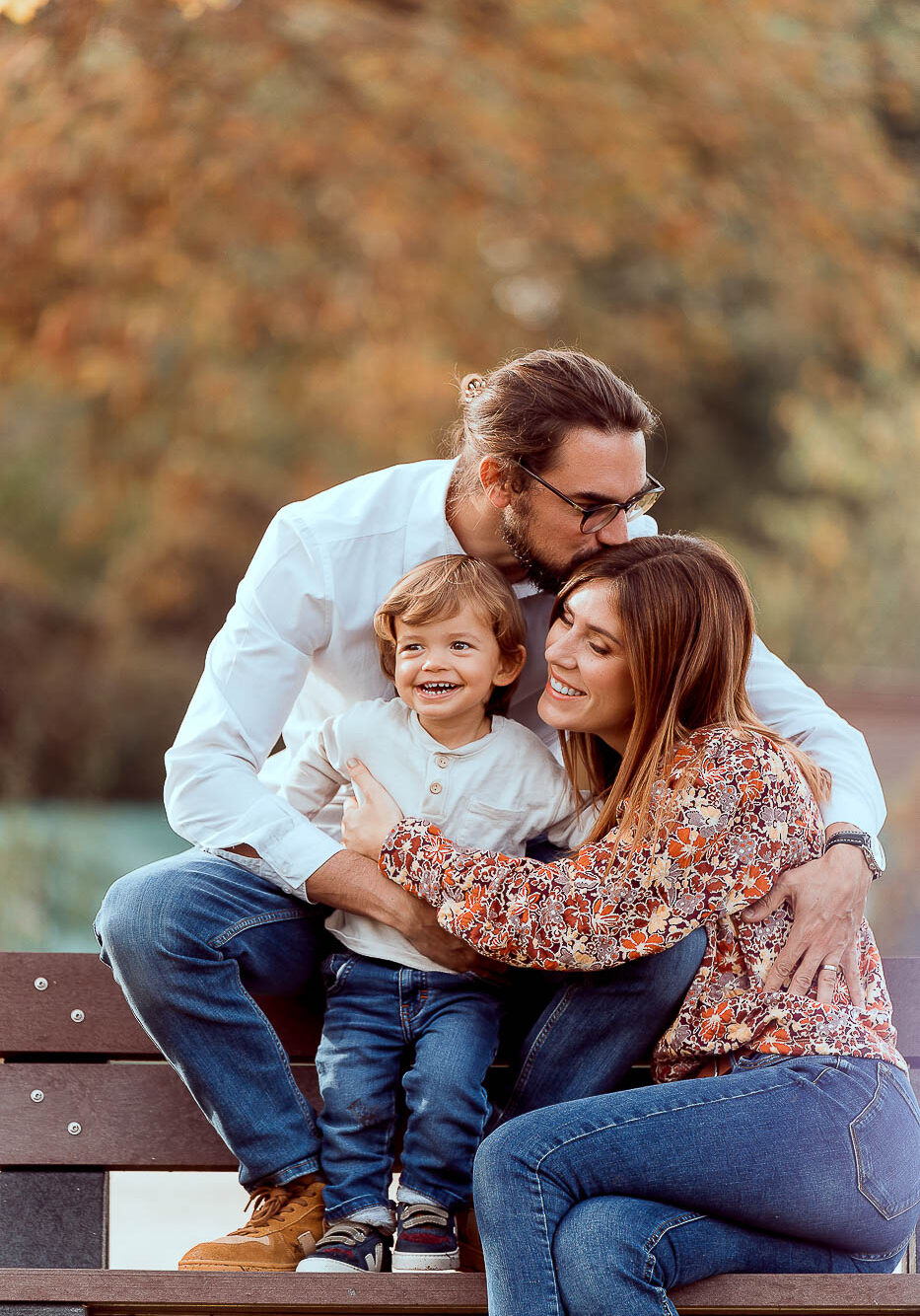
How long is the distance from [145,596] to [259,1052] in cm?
417

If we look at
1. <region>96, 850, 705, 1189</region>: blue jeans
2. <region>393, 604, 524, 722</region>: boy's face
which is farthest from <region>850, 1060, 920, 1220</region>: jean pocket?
<region>393, 604, 524, 722</region>: boy's face

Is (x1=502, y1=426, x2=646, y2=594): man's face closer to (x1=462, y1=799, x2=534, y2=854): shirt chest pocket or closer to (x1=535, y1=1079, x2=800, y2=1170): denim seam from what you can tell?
(x1=462, y1=799, x2=534, y2=854): shirt chest pocket

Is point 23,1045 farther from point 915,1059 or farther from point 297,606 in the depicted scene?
point 915,1059

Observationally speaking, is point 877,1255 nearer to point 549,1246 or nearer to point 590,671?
point 549,1246

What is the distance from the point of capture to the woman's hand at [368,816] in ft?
5.88

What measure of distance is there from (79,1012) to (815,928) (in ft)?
3.37

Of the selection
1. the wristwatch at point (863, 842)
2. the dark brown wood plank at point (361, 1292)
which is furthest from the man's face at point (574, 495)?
the dark brown wood plank at point (361, 1292)

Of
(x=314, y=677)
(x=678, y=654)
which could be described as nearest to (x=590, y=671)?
(x=678, y=654)

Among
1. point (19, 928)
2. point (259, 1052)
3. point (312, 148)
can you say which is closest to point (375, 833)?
point (259, 1052)

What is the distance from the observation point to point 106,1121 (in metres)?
1.85

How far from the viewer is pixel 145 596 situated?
18.5 feet

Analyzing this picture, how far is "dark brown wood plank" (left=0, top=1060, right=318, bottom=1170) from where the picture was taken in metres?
1.83

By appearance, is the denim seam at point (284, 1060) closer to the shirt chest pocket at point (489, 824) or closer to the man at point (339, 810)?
the man at point (339, 810)

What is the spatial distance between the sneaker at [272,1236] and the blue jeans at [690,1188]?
28 cm
